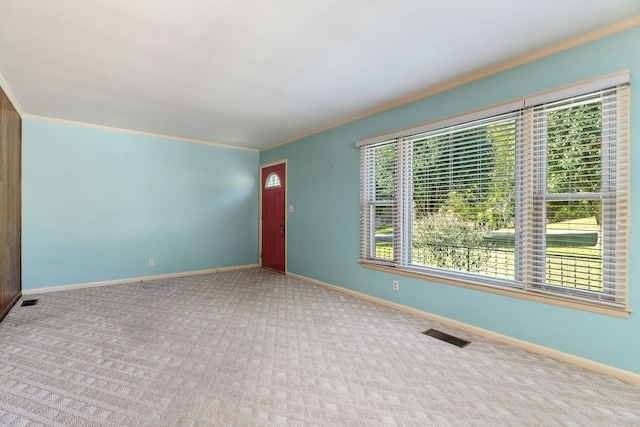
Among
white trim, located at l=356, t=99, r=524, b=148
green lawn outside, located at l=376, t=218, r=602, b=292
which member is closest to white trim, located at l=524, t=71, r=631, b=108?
white trim, located at l=356, t=99, r=524, b=148

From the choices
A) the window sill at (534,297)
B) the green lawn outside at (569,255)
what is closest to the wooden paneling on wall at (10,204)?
the window sill at (534,297)

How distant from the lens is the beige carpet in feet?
5.73

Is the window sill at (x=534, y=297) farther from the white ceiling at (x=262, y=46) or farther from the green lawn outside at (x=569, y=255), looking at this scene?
the white ceiling at (x=262, y=46)

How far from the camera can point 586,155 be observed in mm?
2283

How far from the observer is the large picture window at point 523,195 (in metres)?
2.19

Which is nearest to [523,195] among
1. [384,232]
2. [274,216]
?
[384,232]

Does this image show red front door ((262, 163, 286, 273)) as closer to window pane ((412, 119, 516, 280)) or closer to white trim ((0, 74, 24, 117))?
window pane ((412, 119, 516, 280))

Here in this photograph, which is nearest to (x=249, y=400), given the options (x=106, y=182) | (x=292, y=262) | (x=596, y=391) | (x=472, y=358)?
(x=472, y=358)

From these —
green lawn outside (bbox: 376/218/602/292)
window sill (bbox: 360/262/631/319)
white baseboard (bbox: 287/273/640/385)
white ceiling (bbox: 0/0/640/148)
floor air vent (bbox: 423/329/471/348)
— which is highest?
white ceiling (bbox: 0/0/640/148)

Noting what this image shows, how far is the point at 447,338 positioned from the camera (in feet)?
9.11

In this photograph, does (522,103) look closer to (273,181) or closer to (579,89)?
(579,89)

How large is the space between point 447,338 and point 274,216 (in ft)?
12.9

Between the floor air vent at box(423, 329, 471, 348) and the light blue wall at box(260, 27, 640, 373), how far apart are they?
277mm

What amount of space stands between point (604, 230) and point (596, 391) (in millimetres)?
1130
